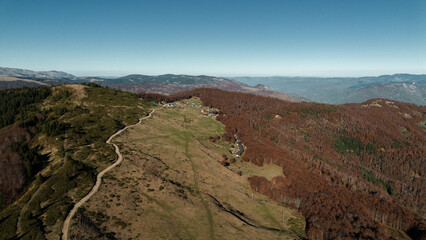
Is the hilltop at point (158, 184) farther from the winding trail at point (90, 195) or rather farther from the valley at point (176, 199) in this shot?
the winding trail at point (90, 195)

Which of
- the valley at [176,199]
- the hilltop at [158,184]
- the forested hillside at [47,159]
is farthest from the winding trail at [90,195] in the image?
the valley at [176,199]

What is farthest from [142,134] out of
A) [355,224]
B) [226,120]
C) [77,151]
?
[355,224]

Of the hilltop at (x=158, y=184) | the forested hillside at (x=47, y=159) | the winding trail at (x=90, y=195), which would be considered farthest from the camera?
the hilltop at (x=158, y=184)

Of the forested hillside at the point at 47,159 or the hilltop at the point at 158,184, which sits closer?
the forested hillside at the point at 47,159

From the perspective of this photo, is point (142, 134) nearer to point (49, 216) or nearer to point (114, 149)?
point (114, 149)

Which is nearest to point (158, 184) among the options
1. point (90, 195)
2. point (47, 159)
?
point (90, 195)

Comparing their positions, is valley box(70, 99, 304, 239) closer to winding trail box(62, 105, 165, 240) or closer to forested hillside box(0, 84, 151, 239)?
winding trail box(62, 105, 165, 240)

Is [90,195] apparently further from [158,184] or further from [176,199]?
[176,199]

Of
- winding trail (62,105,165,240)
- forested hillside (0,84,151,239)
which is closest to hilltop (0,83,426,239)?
forested hillside (0,84,151,239)
